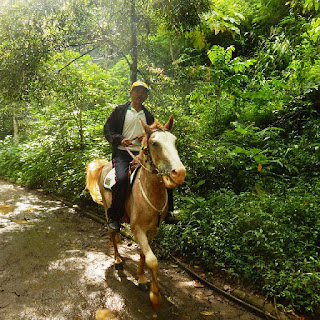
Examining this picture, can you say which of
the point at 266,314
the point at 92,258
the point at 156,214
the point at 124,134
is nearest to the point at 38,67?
the point at 124,134

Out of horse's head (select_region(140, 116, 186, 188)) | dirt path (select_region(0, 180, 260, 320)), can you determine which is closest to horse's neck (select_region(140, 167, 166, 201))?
horse's head (select_region(140, 116, 186, 188))

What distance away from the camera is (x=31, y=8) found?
623 centimetres

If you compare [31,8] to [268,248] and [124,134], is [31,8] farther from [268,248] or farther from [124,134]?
[268,248]

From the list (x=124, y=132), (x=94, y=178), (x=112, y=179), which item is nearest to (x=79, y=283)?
(x=112, y=179)

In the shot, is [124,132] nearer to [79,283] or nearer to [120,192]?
[120,192]

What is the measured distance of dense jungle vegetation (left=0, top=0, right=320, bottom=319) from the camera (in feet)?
12.5

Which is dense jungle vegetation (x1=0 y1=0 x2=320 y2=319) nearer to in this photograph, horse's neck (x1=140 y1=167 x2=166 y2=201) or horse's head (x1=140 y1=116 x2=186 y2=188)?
horse's neck (x1=140 y1=167 x2=166 y2=201)

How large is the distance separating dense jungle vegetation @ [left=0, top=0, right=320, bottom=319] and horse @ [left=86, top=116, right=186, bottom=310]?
1.31 metres

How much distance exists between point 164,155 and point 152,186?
67 centimetres

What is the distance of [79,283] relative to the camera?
3.65m

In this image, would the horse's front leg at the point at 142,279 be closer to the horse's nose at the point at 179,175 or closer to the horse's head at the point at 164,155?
the horse's head at the point at 164,155

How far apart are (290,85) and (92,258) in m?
7.13

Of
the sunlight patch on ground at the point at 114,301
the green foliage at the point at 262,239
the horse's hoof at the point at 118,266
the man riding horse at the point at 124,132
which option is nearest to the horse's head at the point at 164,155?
the man riding horse at the point at 124,132

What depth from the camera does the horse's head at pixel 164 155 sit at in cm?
243
